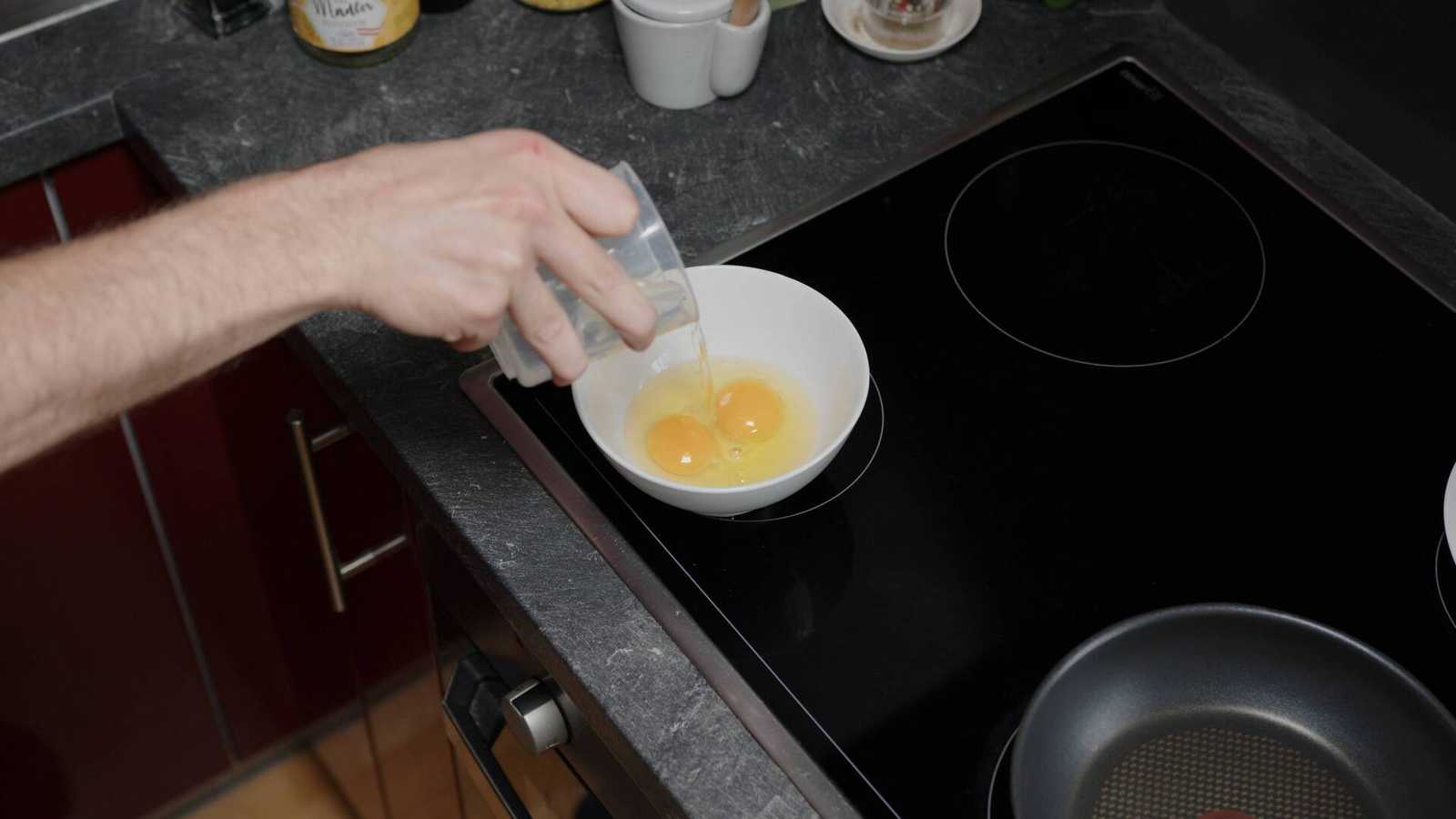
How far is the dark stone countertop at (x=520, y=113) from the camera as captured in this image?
3.64 ft

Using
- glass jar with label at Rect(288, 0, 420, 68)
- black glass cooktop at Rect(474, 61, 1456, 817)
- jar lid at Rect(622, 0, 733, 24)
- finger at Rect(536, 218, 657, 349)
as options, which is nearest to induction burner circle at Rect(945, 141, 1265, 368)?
black glass cooktop at Rect(474, 61, 1456, 817)

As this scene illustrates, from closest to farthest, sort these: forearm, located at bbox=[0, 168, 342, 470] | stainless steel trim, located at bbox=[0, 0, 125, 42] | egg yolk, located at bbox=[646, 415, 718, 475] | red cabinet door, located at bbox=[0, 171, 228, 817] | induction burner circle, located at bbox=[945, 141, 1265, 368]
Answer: forearm, located at bbox=[0, 168, 342, 470] → egg yolk, located at bbox=[646, 415, 718, 475] → induction burner circle, located at bbox=[945, 141, 1265, 368] → stainless steel trim, located at bbox=[0, 0, 125, 42] → red cabinet door, located at bbox=[0, 171, 228, 817]

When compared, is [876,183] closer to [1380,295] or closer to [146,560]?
[1380,295]

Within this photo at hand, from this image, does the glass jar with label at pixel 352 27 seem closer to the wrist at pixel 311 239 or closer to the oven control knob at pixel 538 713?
the wrist at pixel 311 239

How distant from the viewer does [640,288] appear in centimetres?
93

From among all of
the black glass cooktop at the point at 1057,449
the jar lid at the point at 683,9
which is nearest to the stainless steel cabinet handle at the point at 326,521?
the black glass cooktop at the point at 1057,449

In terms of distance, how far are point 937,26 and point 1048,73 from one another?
0.11 m

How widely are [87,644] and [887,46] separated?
3.38ft

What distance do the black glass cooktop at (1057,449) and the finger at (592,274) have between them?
19cm

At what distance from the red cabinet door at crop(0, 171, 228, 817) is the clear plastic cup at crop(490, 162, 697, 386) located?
22.2 inches

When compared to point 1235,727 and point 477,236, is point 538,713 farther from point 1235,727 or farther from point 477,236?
point 1235,727

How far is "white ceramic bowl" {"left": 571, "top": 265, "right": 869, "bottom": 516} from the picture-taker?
1.02 meters

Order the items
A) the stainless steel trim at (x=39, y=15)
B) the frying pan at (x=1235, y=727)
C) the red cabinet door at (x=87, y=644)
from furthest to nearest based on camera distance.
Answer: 1. the red cabinet door at (x=87, y=644)
2. the stainless steel trim at (x=39, y=15)
3. the frying pan at (x=1235, y=727)

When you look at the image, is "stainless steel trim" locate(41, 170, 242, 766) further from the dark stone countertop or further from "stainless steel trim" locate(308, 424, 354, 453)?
"stainless steel trim" locate(308, 424, 354, 453)
